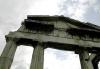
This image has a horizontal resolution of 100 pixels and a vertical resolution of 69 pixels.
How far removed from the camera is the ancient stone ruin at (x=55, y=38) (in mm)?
13266

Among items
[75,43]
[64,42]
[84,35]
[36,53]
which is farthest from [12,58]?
[84,35]

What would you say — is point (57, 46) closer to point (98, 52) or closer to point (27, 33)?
point (27, 33)

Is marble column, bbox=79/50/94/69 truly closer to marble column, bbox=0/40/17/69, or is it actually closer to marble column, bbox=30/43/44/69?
marble column, bbox=30/43/44/69

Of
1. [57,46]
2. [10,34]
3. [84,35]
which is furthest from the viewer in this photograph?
[84,35]

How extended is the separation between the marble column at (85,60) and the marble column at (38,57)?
3.43 meters

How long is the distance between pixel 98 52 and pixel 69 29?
11.1 ft

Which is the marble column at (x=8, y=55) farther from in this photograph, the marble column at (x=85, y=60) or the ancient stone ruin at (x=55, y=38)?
the marble column at (x=85, y=60)

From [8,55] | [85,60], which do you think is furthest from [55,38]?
[8,55]

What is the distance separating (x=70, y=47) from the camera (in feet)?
48.5

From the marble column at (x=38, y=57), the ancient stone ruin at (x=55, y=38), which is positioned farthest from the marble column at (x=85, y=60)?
the marble column at (x=38, y=57)

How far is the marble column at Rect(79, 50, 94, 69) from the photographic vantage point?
1355cm

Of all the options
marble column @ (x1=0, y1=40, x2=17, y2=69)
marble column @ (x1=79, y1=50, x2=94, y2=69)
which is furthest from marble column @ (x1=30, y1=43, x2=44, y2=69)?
marble column @ (x1=79, y1=50, x2=94, y2=69)

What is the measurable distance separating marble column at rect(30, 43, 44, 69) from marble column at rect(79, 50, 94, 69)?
3.43 meters

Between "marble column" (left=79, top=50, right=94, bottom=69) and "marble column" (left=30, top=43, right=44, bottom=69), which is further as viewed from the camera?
"marble column" (left=79, top=50, right=94, bottom=69)
